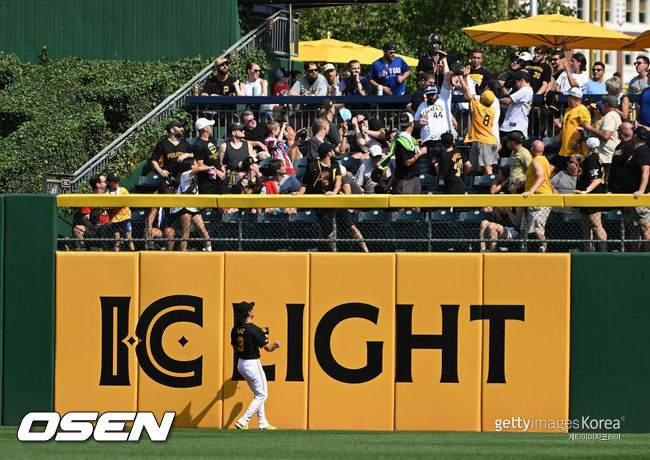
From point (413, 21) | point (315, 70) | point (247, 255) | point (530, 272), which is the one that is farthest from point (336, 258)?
point (413, 21)

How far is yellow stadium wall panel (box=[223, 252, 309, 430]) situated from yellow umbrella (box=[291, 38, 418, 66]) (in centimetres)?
1629

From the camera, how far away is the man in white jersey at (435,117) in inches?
688

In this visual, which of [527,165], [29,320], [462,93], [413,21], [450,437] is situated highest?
[413,21]

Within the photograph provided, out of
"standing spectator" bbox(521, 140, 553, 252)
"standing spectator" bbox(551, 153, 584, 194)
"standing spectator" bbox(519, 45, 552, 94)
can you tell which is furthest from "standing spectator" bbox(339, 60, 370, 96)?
"standing spectator" bbox(521, 140, 553, 252)

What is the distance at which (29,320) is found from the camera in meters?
12.3

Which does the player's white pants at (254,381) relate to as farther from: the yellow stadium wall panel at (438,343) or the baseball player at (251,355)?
the yellow stadium wall panel at (438,343)

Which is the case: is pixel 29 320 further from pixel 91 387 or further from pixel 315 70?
pixel 315 70

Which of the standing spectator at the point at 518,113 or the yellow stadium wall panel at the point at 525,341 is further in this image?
the standing spectator at the point at 518,113

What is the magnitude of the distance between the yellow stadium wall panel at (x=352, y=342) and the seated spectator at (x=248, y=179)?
4011mm

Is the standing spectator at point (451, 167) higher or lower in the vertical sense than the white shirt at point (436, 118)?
lower

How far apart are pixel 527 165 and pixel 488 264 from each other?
146 inches

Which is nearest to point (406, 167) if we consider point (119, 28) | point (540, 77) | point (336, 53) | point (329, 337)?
point (329, 337)

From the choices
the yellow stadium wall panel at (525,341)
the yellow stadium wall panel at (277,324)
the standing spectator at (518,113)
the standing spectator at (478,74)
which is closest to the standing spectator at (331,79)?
the standing spectator at (478,74)

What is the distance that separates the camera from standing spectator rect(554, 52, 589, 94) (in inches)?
784
